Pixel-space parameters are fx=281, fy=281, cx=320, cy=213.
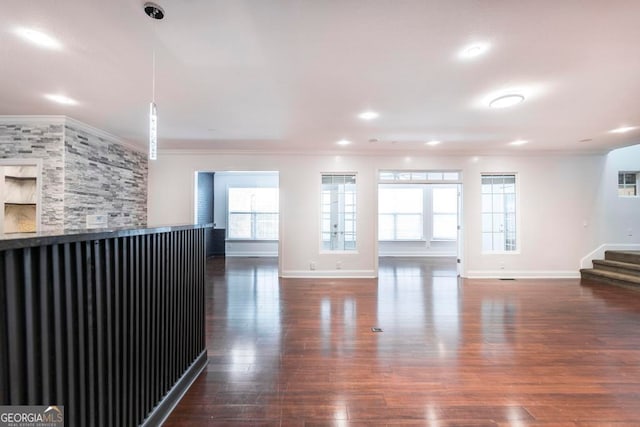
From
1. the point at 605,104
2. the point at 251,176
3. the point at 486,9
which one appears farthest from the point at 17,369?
the point at 251,176

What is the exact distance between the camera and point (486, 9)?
1802mm

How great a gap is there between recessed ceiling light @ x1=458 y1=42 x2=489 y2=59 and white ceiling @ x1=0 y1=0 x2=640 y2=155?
7cm

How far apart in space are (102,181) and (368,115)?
179 inches

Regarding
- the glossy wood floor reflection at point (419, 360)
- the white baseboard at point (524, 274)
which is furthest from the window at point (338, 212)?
the white baseboard at point (524, 274)

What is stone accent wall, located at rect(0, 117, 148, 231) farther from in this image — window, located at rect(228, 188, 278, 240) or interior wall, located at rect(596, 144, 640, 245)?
interior wall, located at rect(596, 144, 640, 245)

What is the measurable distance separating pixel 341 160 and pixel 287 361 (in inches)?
175

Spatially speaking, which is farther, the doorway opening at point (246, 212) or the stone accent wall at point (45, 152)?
the doorway opening at point (246, 212)

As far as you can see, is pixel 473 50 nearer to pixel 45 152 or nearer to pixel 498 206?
pixel 498 206

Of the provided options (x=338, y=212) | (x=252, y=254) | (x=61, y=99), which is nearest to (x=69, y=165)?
(x=61, y=99)

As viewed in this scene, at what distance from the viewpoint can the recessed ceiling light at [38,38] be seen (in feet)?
6.68

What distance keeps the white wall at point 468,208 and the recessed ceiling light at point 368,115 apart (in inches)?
87.9

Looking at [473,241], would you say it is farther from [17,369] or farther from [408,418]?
[17,369]

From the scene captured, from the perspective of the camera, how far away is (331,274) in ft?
20.0

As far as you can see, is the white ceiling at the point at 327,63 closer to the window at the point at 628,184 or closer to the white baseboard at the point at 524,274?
the white baseboard at the point at 524,274
